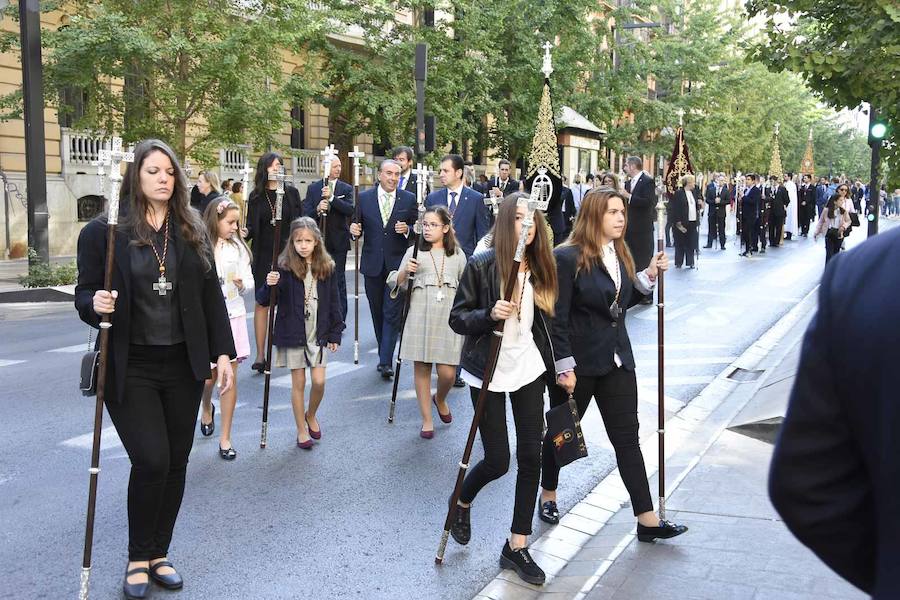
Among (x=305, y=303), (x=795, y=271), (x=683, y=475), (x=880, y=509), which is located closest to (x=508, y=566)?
(x=683, y=475)

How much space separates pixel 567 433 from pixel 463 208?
5.27 m

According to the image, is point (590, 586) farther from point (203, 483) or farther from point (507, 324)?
point (203, 483)

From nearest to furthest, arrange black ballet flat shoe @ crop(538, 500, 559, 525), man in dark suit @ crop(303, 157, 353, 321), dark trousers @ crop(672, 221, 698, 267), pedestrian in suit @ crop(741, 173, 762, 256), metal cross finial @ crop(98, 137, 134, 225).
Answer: metal cross finial @ crop(98, 137, 134, 225), black ballet flat shoe @ crop(538, 500, 559, 525), man in dark suit @ crop(303, 157, 353, 321), dark trousers @ crop(672, 221, 698, 267), pedestrian in suit @ crop(741, 173, 762, 256)

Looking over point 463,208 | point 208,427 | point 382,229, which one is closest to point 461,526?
point 208,427

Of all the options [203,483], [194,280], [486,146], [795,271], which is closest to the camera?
[194,280]

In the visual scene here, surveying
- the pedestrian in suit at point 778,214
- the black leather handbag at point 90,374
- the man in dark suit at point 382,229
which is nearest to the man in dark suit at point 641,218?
the man in dark suit at point 382,229

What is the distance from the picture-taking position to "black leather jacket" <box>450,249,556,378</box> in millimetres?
4875

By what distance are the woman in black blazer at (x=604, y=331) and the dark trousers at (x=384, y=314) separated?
370cm

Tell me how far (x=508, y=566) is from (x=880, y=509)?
11.0 feet

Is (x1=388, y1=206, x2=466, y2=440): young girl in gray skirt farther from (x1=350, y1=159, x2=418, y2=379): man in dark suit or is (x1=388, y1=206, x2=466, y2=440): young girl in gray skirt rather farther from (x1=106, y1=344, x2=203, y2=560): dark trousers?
(x1=106, y1=344, x2=203, y2=560): dark trousers

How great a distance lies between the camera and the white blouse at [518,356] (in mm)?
4855

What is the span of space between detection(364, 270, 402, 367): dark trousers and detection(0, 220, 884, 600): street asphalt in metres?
0.30

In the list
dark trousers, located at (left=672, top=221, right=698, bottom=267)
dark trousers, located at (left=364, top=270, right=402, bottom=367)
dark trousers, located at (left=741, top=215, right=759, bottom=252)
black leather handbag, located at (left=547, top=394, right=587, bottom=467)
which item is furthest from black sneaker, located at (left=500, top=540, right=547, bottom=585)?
dark trousers, located at (left=741, top=215, right=759, bottom=252)

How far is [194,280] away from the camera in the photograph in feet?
14.6
